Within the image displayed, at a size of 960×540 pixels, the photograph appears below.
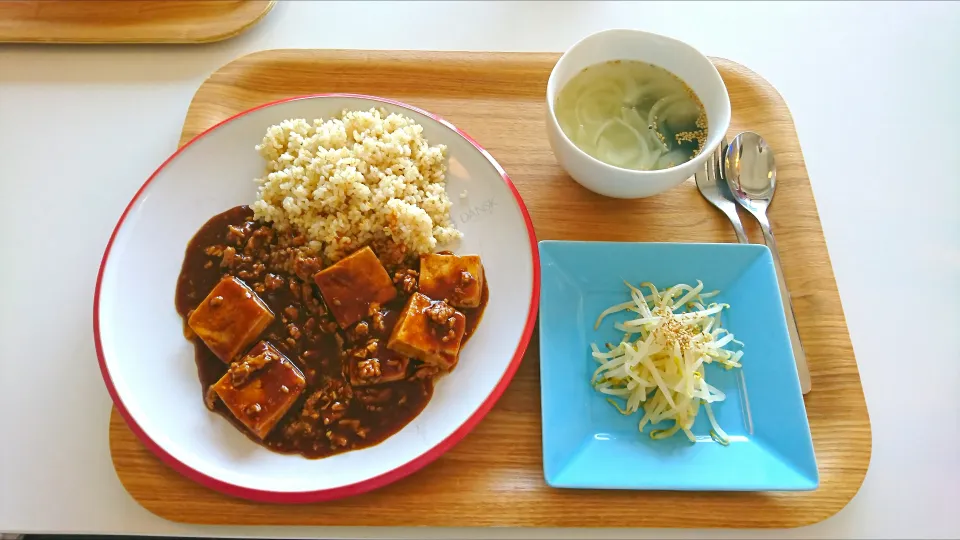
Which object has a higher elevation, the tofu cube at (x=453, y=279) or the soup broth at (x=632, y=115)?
the soup broth at (x=632, y=115)

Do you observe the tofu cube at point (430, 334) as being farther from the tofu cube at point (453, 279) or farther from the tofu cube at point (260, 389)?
the tofu cube at point (260, 389)

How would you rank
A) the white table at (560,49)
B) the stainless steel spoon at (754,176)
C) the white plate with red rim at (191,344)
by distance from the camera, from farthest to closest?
the stainless steel spoon at (754,176) < the white table at (560,49) < the white plate with red rim at (191,344)

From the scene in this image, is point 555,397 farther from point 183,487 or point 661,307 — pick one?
point 183,487

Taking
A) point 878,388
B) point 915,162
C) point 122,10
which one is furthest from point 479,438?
point 122,10

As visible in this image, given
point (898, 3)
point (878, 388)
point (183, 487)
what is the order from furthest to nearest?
point (898, 3)
point (878, 388)
point (183, 487)

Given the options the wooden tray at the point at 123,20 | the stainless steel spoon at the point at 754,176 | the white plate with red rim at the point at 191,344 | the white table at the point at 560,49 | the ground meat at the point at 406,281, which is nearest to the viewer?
the white plate with red rim at the point at 191,344

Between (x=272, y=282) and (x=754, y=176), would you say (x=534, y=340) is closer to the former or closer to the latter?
(x=272, y=282)

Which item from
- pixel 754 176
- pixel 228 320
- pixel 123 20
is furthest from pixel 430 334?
pixel 123 20

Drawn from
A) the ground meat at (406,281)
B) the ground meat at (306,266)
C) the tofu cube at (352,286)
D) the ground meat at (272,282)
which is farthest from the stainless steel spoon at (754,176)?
the ground meat at (272,282)
